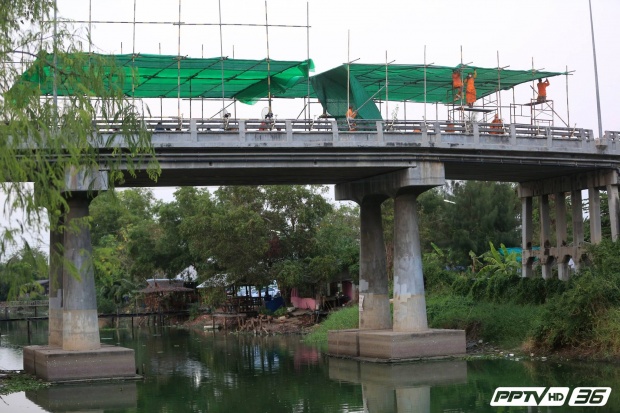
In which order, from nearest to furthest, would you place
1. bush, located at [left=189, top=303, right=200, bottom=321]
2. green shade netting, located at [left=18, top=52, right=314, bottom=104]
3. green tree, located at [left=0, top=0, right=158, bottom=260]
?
green tree, located at [left=0, top=0, right=158, bottom=260] < green shade netting, located at [left=18, top=52, right=314, bottom=104] < bush, located at [left=189, top=303, right=200, bottom=321]

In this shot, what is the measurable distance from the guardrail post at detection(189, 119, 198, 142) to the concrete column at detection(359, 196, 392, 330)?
396 inches

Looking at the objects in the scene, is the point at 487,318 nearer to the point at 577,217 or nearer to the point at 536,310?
the point at 536,310

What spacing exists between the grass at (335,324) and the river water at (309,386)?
15.5 feet

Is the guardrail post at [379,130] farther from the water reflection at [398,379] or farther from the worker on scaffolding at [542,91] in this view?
the worker on scaffolding at [542,91]

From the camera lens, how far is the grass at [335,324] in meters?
47.0

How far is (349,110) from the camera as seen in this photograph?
37625 mm

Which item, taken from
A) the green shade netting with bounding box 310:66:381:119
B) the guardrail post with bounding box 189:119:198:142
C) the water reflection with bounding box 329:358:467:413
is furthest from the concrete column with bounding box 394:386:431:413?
the green shade netting with bounding box 310:66:381:119

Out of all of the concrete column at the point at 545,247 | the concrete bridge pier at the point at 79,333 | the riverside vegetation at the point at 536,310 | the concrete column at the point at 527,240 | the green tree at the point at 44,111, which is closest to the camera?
the green tree at the point at 44,111

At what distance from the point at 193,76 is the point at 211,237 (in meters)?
21.7

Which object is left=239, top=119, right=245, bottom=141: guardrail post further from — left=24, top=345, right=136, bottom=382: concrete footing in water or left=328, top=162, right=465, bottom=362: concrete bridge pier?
left=24, top=345, right=136, bottom=382: concrete footing in water

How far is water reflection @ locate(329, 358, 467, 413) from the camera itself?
26.1m

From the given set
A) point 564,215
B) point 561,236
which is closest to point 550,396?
point 561,236

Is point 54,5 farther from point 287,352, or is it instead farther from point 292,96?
point 287,352

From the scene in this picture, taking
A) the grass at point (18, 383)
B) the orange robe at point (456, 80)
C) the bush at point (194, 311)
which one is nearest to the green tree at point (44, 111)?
the grass at point (18, 383)
